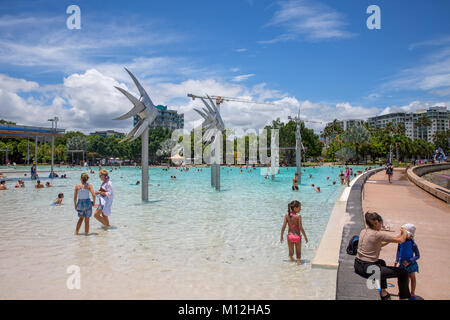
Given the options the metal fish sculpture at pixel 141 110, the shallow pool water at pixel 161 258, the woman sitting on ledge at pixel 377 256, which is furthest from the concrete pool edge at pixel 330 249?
the metal fish sculpture at pixel 141 110

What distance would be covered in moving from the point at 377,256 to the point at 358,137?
95791 mm

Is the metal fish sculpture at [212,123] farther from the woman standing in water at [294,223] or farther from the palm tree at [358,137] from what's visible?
the palm tree at [358,137]

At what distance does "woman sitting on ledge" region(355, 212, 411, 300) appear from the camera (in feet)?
14.1

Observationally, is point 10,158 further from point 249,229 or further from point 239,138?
point 249,229

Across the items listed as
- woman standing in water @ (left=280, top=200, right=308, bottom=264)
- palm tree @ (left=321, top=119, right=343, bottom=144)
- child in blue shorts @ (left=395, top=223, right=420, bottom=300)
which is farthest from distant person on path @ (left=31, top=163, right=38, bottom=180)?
palm tree @ (left=321, top=119, right=343, bottom=144)

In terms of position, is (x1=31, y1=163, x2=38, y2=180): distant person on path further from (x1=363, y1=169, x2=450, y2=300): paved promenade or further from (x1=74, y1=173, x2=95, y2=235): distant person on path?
(x1=363, y1=169, x2=450, y2=300): paved promenade

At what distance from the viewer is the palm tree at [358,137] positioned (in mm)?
92562

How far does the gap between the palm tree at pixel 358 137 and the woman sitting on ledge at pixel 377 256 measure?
3762 inches

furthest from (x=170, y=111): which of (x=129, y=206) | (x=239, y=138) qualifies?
(x=129, y=206)

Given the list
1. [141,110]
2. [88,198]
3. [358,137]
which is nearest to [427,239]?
[88,198]

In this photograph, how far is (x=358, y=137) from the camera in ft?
304
